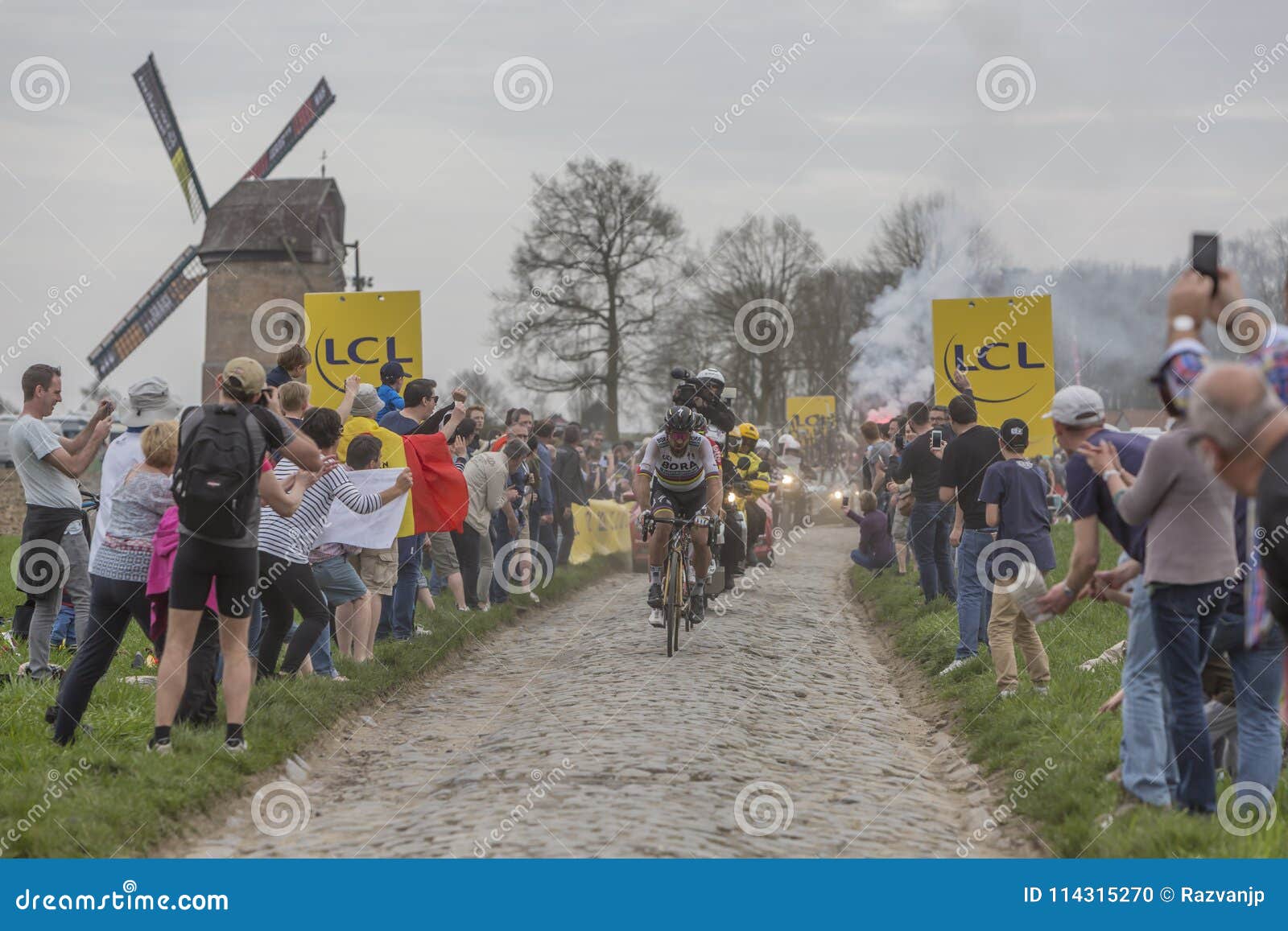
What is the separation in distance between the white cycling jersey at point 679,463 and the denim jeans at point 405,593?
2075 millimetres

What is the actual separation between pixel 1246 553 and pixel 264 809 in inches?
184

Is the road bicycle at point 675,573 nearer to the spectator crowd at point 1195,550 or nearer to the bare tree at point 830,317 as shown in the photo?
the spectator crowd at point 1195,550

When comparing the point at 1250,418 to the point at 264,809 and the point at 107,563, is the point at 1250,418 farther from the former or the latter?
→ the point at 107,563

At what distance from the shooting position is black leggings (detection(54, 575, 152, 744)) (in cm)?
801

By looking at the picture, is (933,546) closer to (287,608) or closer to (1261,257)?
(287,608)

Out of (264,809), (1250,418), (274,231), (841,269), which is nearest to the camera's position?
(1250,418)

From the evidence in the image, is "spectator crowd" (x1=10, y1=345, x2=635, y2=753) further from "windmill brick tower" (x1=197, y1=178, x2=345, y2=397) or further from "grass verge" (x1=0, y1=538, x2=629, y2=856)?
"windmill brick tower" (x1=197, y1=178, x2=345, y2=397)

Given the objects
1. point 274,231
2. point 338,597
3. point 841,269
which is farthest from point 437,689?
point 841,269

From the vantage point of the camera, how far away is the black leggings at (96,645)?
8008 millimetres

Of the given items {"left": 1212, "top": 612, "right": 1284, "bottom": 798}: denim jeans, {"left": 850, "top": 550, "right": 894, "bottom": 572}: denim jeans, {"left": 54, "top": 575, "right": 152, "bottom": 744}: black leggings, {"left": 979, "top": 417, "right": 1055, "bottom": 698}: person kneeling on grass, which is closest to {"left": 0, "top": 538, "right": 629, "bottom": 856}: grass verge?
{"left": 54, "top": 575, "right": 152, "bottom": 744}: black leggings

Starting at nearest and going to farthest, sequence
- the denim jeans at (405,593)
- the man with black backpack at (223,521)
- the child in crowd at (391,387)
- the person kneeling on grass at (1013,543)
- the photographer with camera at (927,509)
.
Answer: the man with black backpack at (223,521) < the person kneeling on grass at (1013,543) < the denim jeans at (405,593) < the child in crowd at (391,387) < the photographer with camera at (927,509)

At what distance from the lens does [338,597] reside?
1066 centimetres

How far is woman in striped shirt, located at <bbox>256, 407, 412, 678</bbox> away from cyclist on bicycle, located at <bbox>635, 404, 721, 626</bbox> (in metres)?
3.35

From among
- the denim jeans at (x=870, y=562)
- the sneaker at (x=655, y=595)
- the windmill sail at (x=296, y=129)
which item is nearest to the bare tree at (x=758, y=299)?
the windmill sail at (x=296, y=129)
